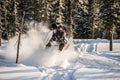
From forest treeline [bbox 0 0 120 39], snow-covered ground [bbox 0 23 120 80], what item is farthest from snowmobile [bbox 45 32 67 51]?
forest treeline [bbox 0 0 120 39]

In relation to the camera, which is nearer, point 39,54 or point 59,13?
point 39,54

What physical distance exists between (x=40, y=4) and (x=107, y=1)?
29.4 ft

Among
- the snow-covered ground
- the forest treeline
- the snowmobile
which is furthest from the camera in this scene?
the forest treeline

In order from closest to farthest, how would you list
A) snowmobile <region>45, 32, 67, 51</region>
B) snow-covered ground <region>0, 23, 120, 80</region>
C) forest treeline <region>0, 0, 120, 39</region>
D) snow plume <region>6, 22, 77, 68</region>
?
snow-covered ground <region>0, 23, 120, 80</region> → snow plume <region>6, 22, 77, 68</region> → snowmobile <region>45, 32, 67, 51</region> → forest treeline <region>0, 0, 120, 39</region>

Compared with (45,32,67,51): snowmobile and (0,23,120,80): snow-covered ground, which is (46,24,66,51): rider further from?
(0,23,120,80): snow-covered ground

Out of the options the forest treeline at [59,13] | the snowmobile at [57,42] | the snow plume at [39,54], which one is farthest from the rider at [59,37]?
the forest treeline at [59,13]

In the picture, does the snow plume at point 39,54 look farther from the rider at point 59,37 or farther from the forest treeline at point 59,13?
the forest treeline at point 59,13

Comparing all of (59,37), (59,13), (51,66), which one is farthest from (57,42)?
(59,13)

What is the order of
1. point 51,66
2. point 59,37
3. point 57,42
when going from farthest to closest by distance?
1. point 59,37
2. point 57,42
3. point 51,66

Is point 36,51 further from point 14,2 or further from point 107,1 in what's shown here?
point 14,2

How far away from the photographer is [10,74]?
527 inches

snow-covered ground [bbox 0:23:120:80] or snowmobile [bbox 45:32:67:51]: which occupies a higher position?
snowmobile [bbox 45:32:67:51]

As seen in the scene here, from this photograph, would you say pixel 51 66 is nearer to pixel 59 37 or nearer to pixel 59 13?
pixel 59 37

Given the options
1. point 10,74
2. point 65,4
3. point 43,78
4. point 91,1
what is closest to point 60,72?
point 43,78
